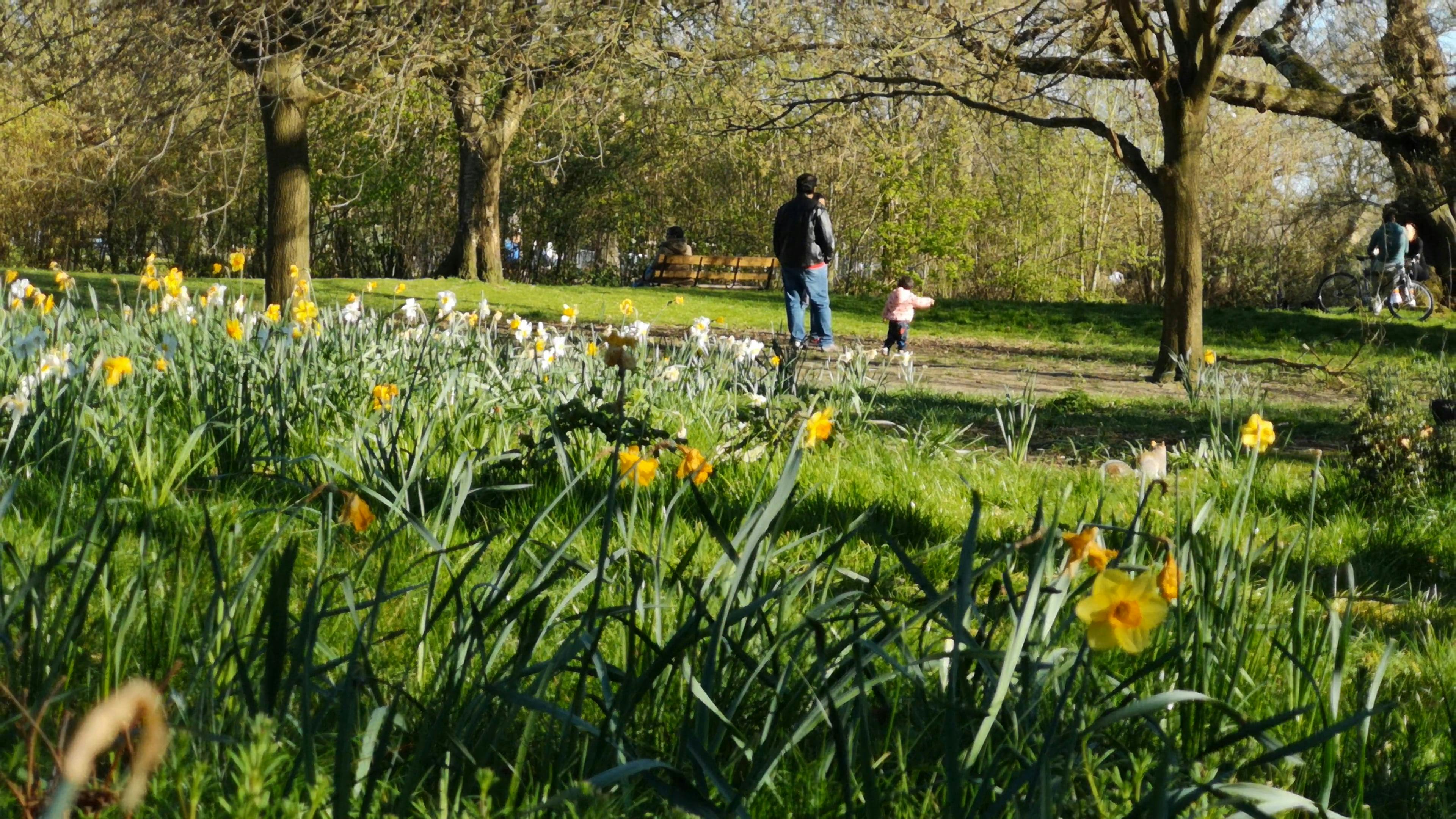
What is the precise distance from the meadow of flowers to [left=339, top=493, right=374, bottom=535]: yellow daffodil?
11 millimetres

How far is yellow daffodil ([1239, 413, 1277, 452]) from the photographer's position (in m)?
2.25

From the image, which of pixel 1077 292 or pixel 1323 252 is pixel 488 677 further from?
pixel 1323 252

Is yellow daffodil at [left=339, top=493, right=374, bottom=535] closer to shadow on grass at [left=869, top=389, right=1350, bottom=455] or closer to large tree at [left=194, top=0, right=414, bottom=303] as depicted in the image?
shadow on grass at [left=869, top=389, right=1350, bottom=455]

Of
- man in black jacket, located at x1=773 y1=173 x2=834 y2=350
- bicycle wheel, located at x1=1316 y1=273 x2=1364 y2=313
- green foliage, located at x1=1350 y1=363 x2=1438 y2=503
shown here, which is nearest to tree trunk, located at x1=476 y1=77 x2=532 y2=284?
man in black jacket, located at x1=773 y1=173 x2=834 y2=350

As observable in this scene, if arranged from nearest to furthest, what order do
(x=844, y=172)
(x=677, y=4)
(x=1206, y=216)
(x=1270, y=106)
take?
(x=677, y=4) → (x=1270, y=106) → (x=844, y=172) → (x=1206, y=216)

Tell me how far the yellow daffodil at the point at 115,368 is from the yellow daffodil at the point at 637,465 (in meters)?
1.35

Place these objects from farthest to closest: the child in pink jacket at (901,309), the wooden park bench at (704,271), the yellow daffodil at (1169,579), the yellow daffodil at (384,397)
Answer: the wooden park bench at (704,271)
the child in pink jacket at (901,309)
the yellow daffodil at (384,397)
the yellow daffodil at (1169,579)

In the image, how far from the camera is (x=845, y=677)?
5.16 ft

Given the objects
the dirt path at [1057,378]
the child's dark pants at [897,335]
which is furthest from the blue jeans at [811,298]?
the dirt path at [1057,378]

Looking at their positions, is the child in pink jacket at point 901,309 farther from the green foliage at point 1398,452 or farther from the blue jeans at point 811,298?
the green foliage at point 1398,452

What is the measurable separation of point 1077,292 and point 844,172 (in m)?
7.28

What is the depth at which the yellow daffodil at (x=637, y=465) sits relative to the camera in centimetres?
203

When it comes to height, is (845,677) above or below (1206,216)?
below

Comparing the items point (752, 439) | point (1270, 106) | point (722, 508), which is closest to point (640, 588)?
point (722, 508)
